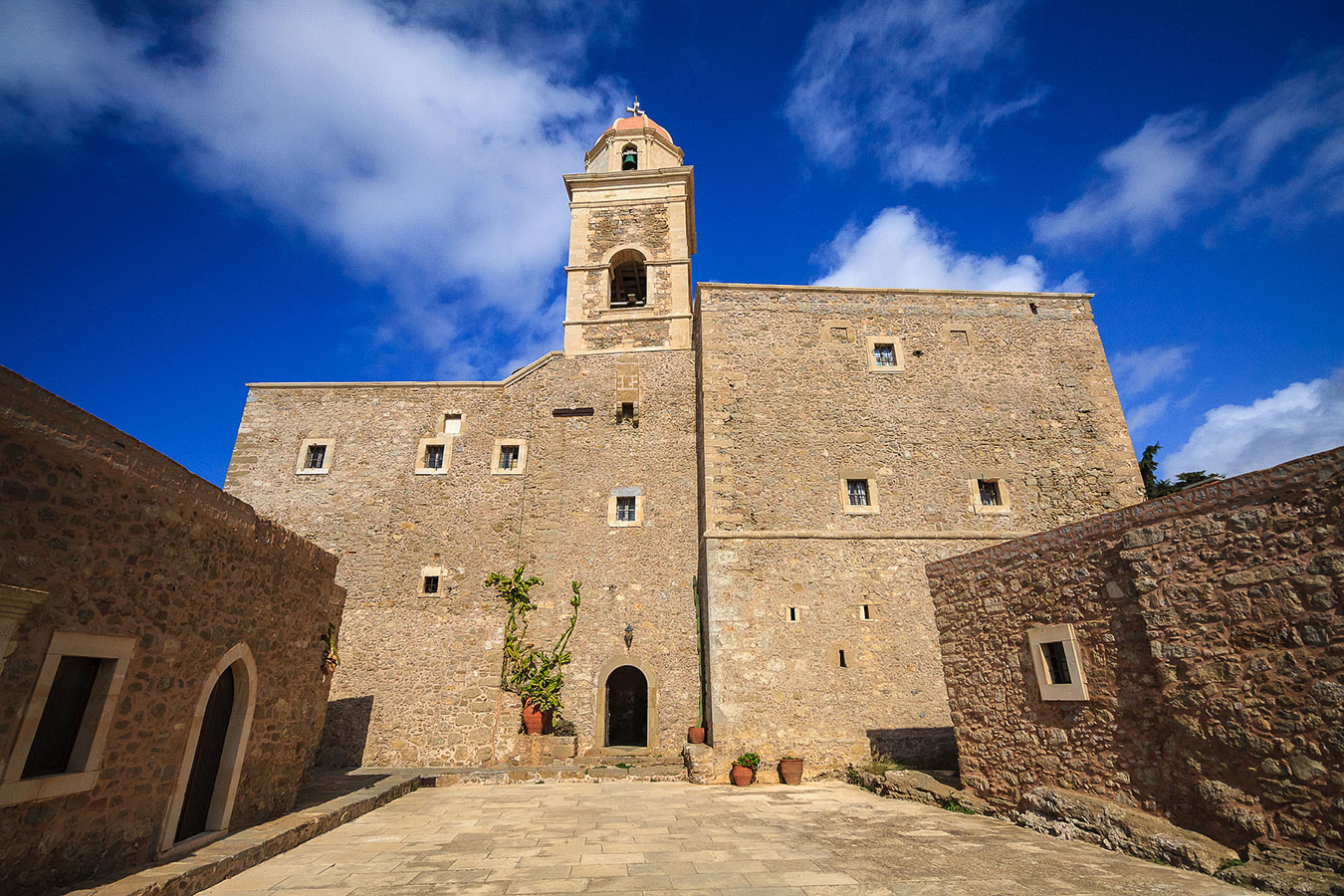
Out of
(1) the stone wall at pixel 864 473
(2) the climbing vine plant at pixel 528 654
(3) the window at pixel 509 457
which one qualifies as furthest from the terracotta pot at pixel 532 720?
(3) the window at pixel 509 457

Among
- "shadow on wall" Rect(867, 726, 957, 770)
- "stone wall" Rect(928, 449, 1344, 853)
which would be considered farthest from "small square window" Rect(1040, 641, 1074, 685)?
"shadow on wall" Rect(867, 726, 957, 770)

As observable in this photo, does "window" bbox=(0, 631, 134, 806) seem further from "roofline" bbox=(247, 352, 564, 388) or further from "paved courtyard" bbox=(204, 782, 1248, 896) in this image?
"roofline" bbox=(247, 352, 564, 388)

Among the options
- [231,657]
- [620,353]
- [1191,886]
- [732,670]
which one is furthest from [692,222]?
[1191,886]

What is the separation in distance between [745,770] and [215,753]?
8.24 meters

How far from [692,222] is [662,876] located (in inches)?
729

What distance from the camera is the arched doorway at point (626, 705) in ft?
56.6

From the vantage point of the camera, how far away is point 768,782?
37.4 ft

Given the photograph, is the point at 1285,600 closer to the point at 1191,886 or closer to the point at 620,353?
the point at 1191,886

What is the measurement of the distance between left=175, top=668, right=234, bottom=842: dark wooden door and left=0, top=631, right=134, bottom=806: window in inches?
53.4

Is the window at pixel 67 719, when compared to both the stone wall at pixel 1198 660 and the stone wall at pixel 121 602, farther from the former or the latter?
the stone wall at pixel 1198 660

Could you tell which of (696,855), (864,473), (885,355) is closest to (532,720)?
(696,855)

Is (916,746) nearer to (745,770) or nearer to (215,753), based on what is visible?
(745,770)

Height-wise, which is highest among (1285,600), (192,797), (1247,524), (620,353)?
(620,353)

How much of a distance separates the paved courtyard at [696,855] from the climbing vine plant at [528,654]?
4114 mm
